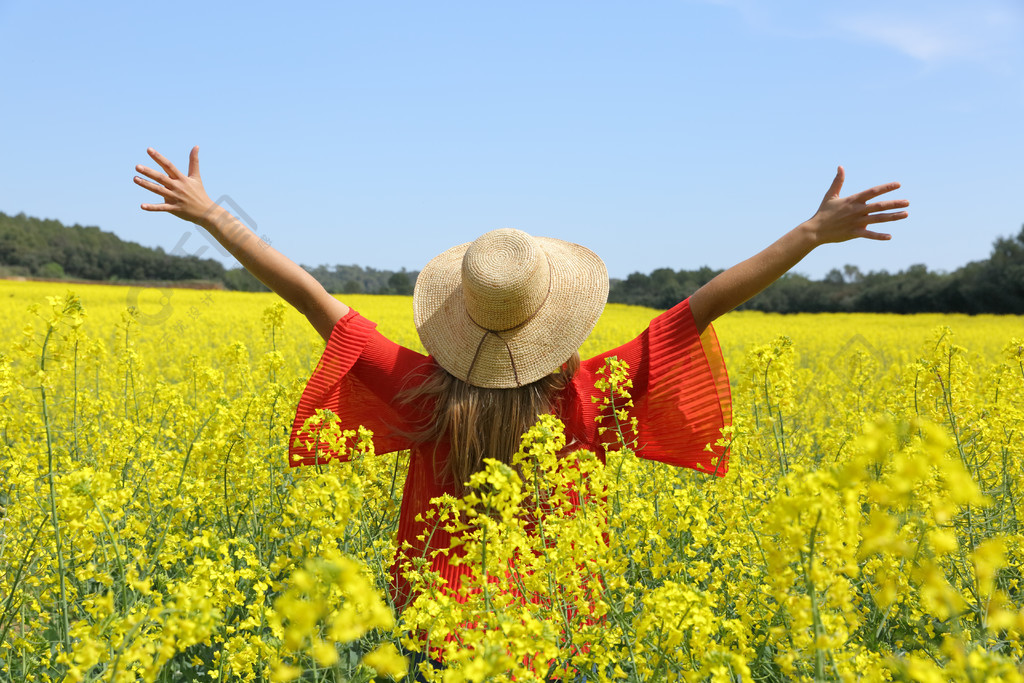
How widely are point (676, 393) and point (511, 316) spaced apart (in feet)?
2.08

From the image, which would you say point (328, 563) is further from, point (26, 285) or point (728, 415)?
point (26, 285)

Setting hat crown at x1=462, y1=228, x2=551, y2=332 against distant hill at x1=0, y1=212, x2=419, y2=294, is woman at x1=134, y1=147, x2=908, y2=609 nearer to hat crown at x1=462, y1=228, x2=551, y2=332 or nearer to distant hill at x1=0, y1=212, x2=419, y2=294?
hat crown at x1=462, y1=228, x2=551, y2=332

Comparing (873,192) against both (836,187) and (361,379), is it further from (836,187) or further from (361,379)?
(361,379)

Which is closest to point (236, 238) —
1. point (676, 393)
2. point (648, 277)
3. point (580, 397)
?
point (580, 397)

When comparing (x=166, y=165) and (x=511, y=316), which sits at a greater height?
(x=166, y=165)

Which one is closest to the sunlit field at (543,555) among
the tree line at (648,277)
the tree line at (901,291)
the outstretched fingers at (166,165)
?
the outstretched fingers at (166,165)

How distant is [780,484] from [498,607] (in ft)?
2.34

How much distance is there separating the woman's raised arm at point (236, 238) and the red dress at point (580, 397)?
13 centimetres

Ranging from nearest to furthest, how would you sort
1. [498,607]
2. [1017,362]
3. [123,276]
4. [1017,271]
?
1. [498,607]
2. [1017,362]
3. [1017,271]
4. [123,276]

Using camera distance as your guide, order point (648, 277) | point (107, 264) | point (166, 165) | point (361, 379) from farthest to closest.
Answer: point (648, 277)
point (107, 264)
point (361, 379)
point (166, 165)

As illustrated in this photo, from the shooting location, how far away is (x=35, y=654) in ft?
7.36

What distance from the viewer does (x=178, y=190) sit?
2.23 metres

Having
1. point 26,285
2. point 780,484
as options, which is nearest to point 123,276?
point 26,285

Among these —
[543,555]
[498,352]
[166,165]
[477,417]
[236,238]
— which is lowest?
[543,555]
